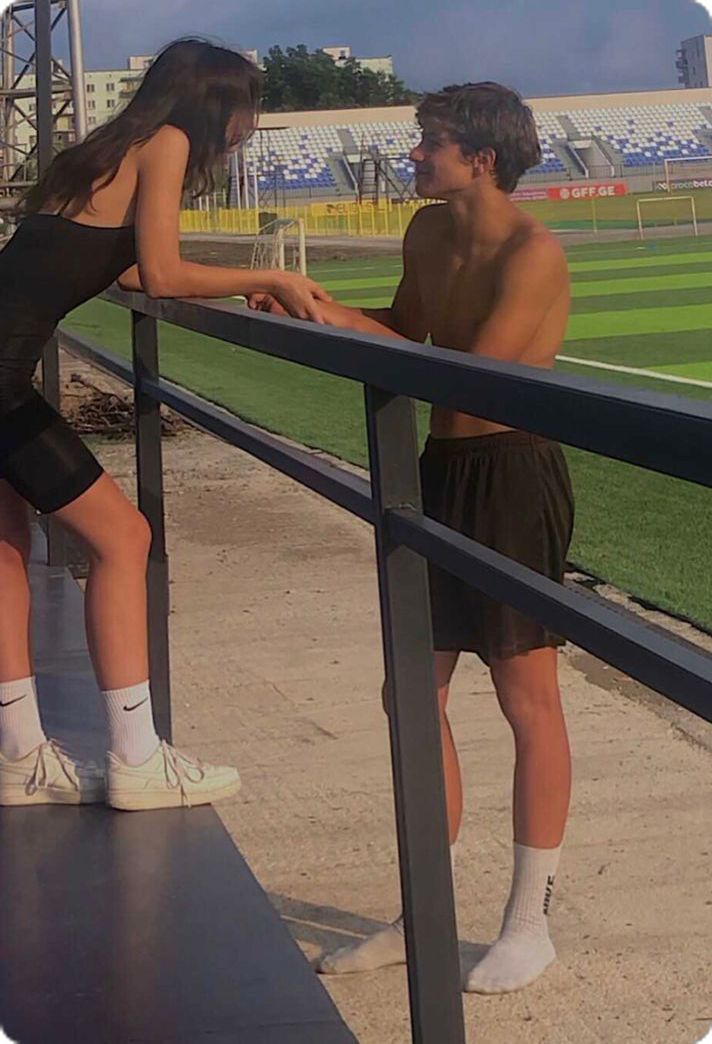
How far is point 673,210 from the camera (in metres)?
50.1

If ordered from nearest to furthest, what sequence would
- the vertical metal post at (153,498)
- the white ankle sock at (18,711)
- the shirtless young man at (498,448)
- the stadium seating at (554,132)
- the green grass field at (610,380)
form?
the shirtless young man at (498,448) → the white ankle sock at (18,711) → the vertical metal post at (153,498) → the stadium seating at (554,132) → the green grass field at (610,380)

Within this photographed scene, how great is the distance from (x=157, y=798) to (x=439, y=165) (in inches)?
45.4

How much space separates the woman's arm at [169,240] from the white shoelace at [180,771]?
0.79m

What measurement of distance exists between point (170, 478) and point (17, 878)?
6.68 metres

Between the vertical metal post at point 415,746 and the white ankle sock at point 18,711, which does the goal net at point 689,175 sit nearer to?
the white ankle sock at point 18,711

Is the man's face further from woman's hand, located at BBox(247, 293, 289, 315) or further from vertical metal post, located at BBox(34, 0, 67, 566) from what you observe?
vertical metal post, located at BBox(34, 0, 67, 566)

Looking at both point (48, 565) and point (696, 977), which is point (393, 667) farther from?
point (48, 565)

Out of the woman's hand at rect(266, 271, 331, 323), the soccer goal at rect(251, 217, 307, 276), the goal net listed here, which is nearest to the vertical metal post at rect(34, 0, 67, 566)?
the woman's hand at rect(266, 271, 331, 323)

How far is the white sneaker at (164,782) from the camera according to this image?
8.91ft

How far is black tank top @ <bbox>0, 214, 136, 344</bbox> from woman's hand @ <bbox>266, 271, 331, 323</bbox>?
0.83 feet

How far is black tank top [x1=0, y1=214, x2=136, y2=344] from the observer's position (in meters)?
2.54

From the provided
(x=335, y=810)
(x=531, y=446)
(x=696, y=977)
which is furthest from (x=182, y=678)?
(x=531, y=446)

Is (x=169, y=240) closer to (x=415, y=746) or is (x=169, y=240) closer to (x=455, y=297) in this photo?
(x=455, y=297)

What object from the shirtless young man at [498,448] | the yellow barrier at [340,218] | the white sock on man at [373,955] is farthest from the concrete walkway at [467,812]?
the yellow barrier at [340,218]
